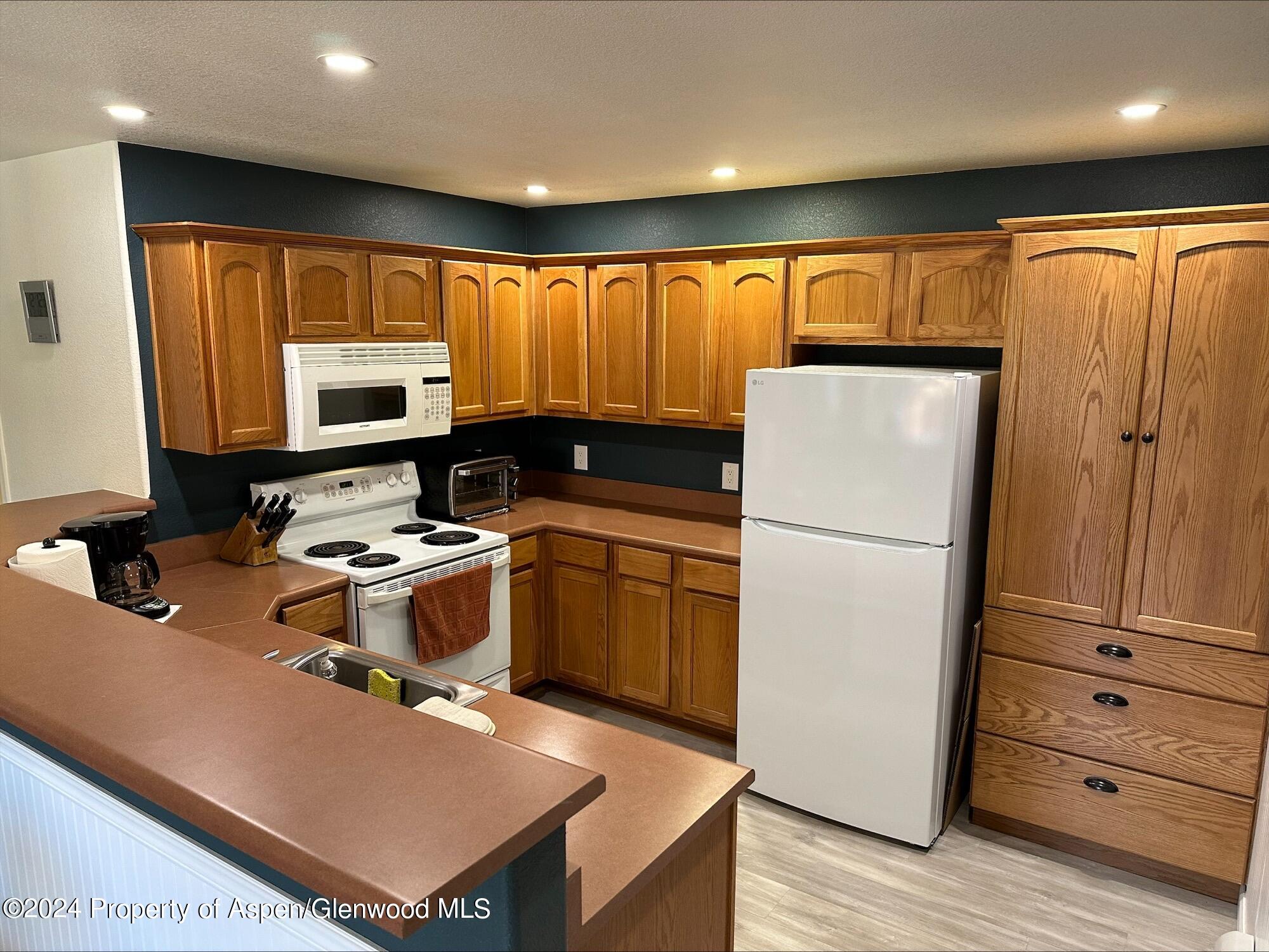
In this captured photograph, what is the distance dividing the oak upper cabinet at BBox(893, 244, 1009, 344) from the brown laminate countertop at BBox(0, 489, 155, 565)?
2834 mm

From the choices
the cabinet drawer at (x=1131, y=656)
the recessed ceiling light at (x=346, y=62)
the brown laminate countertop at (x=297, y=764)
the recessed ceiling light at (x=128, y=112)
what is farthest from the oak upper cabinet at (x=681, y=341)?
the brown laminate countertop at (x=297, y=764)

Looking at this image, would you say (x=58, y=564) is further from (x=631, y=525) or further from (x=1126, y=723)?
(x=1126, y=723)

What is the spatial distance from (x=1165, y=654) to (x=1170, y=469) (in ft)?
1.95

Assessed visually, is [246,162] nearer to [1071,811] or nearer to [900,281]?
[900,281]

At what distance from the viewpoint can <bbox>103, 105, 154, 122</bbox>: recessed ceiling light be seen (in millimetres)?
2430

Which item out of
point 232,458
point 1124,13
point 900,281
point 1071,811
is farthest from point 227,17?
point 1071,811

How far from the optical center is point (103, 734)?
110cm

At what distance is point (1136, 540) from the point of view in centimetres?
270

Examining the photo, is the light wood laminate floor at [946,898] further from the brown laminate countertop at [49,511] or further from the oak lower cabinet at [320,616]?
the brown laminate countertop at [49,511]

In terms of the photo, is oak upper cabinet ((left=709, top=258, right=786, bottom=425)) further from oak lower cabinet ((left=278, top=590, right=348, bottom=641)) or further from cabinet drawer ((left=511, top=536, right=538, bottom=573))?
oak lower cabinet ((left=278, top=590, right=348, bottom=641))

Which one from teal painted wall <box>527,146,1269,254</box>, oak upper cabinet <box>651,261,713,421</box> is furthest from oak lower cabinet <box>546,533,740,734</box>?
teal painted wall <box>527,146,1269,254</box>

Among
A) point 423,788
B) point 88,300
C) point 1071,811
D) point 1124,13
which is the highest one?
point 1124,13

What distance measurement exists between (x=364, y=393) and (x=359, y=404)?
5 centimetres

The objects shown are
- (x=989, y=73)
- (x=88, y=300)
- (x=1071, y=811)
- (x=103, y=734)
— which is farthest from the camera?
(x=88, y=300)
